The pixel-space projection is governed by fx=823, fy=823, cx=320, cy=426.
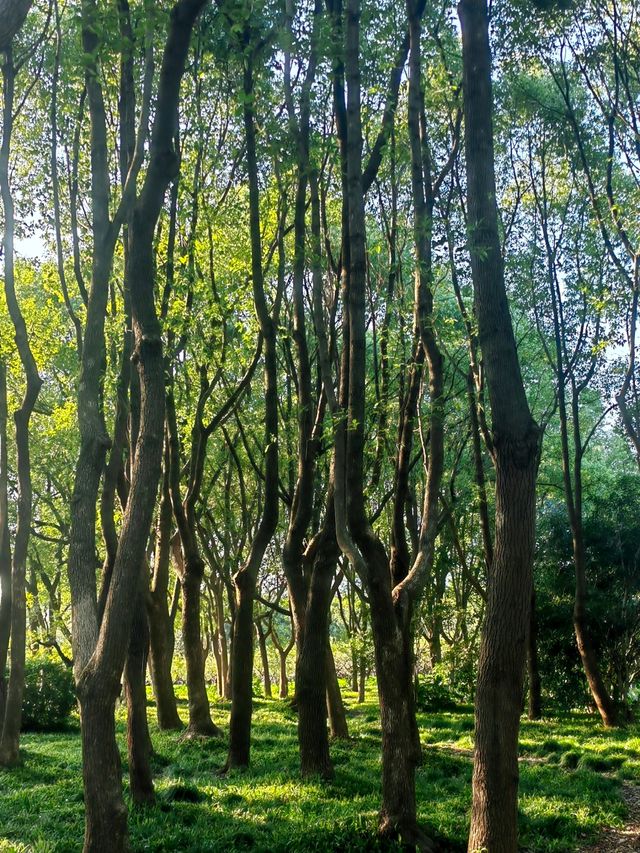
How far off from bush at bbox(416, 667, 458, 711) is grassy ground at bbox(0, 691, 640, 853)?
14.9 feet

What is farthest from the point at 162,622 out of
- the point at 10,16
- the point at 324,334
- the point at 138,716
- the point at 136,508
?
the point at 10,16

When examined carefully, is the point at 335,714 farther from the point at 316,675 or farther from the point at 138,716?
the point at 138,716

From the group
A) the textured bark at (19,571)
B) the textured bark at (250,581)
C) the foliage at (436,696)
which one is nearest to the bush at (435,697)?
the foliage at (436,696)

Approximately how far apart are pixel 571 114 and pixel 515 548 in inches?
441

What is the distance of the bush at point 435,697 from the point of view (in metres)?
19.9

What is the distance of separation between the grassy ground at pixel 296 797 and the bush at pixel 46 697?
3.85 m

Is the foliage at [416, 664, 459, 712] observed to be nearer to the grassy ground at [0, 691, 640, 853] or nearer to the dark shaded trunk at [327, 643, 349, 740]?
the grassy ground at [0, 691, 640, 853]

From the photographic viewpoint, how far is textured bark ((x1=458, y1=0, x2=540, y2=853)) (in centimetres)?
648

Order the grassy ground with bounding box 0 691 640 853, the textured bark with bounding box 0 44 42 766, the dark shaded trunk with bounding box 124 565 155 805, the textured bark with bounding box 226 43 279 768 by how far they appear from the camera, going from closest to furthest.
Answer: the grassy ground with bounding box 0 691 640 853 < the dark shaded trunk with bounding box 124 565 155 805 < the textured bark with bounding box 226 43 279 768 < the textured bark with bounding box 0 44 42 766

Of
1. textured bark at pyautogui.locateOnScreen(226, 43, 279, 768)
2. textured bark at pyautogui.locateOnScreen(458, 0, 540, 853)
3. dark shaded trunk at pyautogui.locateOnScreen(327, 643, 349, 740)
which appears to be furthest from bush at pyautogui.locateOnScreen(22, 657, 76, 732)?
textured bark at pyautogui.locateOnScreen(458, 0, 540, 853)

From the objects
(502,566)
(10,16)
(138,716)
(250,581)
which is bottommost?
(138,716)

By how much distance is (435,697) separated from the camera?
20.0m

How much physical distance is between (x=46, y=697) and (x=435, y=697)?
9.17 m

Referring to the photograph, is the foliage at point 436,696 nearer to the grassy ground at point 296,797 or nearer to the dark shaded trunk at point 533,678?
the dark shaded trunk at point 533,678
